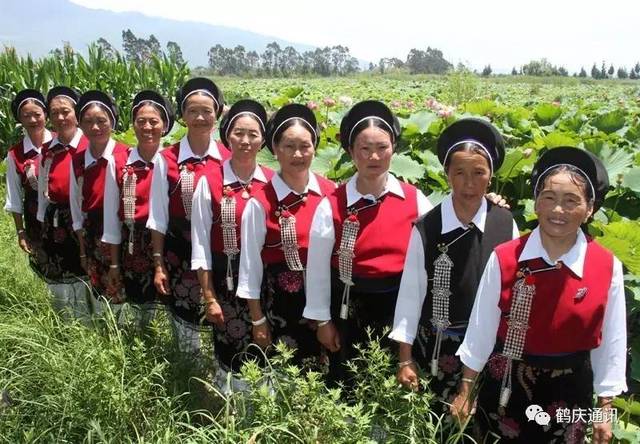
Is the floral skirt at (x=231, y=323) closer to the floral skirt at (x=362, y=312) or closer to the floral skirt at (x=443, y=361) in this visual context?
the floral skirt at (x=362, y=312)

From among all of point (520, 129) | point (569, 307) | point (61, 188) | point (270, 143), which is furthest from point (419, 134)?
point (569, 307)

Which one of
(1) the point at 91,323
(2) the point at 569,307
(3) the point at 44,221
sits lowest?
(1) the point at 91,323

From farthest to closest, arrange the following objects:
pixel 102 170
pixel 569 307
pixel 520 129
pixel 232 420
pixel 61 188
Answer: pixel 520 129
pixel 61 188
pixel 102 170
pixel 232 420
pixel 569 307

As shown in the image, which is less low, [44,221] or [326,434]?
[44,221]

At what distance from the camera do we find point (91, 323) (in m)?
3.45

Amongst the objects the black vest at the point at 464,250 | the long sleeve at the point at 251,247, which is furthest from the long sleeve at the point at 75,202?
the black vest at the point at 464,250

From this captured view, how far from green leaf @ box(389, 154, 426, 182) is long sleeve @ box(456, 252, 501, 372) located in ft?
6.27

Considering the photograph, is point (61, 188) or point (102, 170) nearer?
point (102, 170)

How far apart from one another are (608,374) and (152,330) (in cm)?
239

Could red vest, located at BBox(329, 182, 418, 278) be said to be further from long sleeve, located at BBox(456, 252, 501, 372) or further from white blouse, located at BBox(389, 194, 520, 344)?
long sleeve, located at BBox(456, 252, 501, 372)

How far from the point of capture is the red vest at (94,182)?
3266mm

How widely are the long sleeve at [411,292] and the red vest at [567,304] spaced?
345mm

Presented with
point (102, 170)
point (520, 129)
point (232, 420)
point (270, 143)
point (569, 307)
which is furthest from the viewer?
point (520, 129)

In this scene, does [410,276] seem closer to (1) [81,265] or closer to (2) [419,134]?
(1) [81,265]
